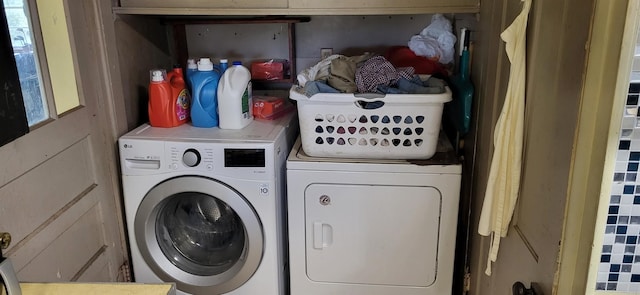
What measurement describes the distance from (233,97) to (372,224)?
0.75 meters

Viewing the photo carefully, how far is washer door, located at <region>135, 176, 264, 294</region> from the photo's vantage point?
1974mm

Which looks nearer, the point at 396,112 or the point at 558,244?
the point at 558,244

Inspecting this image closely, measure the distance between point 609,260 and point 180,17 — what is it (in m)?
2.11

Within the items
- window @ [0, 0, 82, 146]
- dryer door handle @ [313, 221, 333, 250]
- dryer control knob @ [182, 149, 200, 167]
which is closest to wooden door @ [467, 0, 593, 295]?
dryer door handle @ [313, 221, 333, 250]

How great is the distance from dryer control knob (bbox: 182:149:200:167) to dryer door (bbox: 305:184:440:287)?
445 mm

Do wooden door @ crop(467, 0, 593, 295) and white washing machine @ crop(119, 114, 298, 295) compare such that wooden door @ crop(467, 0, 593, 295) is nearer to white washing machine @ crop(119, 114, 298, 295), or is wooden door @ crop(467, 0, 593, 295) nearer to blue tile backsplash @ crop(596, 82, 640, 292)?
blue tile backsplash @ crop(596, 82, 640, 292)

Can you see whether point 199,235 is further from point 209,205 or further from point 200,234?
point 209,205

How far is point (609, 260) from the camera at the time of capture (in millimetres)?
1038

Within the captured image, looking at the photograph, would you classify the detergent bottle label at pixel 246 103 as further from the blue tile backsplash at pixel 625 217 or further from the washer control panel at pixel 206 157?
the blue tile backsplash at pixel 625 217

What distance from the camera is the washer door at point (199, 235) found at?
1.97 m

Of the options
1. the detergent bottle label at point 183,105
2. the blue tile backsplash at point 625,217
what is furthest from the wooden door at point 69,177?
the blue tile backsplash at point 625,217

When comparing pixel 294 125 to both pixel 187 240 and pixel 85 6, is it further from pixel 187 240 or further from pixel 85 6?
pixel 85 6

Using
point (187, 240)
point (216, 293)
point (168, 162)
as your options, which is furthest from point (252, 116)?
point (216, 293)

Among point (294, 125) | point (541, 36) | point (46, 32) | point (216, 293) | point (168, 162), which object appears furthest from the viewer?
point (294, 125)
